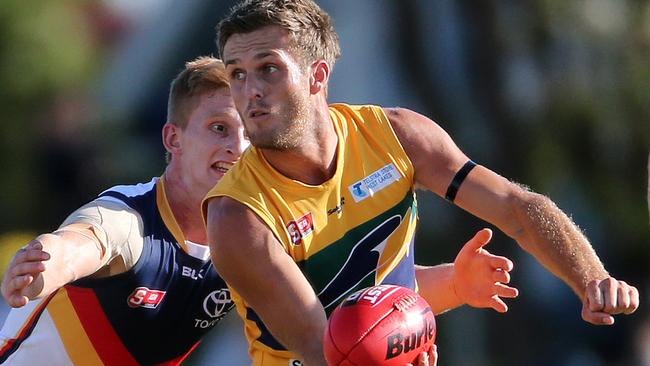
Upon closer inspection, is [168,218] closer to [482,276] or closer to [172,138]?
[172,138]

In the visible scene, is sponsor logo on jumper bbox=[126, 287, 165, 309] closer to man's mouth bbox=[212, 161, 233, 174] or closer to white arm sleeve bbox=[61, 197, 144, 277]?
white arm sleeve bbox=[61, 197, 144, 277]

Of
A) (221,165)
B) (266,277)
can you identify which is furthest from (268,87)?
(221,165)

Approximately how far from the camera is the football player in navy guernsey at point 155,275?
4926 mm

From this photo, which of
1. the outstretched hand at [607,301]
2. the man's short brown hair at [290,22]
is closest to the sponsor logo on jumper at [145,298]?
the man's short brown hair at [290,22]

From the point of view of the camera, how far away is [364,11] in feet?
25.7

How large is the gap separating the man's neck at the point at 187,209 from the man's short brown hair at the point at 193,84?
0.35 meters

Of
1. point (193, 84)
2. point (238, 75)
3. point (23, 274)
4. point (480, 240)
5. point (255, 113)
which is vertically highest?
point (238, 75)

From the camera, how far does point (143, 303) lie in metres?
5.01

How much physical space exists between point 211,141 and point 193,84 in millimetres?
292

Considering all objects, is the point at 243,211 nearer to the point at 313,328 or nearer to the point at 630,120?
the point at 313,328

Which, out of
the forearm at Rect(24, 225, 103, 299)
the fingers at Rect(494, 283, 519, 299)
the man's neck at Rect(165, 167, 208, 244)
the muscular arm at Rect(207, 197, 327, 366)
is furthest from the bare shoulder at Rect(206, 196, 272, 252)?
the fingers at Rect(494, 283, 519, 299)

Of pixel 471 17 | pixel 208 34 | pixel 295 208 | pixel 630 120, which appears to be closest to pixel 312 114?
pixel 295 208

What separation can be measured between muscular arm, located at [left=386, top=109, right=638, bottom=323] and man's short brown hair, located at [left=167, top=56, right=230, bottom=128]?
0.86 meters

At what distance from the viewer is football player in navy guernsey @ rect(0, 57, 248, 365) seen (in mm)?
4926
